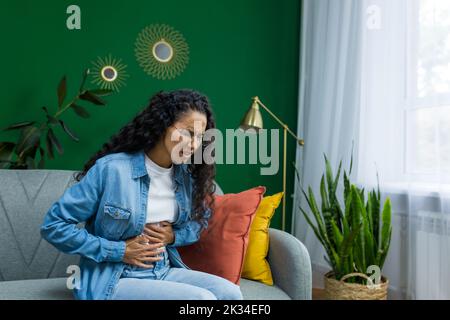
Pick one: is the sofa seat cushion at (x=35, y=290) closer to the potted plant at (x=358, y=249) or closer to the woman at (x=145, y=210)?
the woman at (x=145, y=210)

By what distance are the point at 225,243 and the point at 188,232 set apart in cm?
19

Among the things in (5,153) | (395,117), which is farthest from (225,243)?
(5,153)

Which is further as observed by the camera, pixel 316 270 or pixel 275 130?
pixel 275 130

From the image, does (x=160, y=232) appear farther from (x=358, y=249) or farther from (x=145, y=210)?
(x=358, y=249)

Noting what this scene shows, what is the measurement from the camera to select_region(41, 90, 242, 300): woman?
1335mm

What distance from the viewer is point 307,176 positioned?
3.10 m

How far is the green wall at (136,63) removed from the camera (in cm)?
282

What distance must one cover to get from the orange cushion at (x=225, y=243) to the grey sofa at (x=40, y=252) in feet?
0.36

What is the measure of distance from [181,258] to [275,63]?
6.39ft

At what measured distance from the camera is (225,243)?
1.72 meters

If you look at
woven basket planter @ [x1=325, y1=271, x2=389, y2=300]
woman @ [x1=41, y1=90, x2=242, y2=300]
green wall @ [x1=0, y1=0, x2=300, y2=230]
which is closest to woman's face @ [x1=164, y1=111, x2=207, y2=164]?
woman @ [x1=41, y1=90, x2=242, y2=300]

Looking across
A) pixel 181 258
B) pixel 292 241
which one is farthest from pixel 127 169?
pixel 292 241

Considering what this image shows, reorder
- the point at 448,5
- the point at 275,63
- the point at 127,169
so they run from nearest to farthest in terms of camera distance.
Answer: the point at 127,169
the point at 448,5
the point at 275,63
